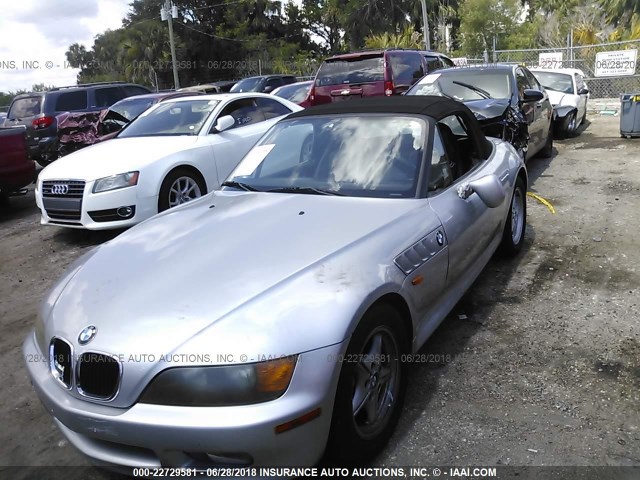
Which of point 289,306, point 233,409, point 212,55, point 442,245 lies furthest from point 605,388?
point 212,55

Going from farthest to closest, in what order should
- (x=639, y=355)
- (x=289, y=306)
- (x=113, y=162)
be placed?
1. (x=113, y=162)
2. (x=639, y=355)
3. (x=289, y=306)

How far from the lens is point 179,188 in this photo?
6.53 m

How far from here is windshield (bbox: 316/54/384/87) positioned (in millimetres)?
10102

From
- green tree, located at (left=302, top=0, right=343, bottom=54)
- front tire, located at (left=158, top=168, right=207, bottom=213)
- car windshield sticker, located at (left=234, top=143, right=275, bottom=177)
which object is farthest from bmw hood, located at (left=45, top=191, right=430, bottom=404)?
green tree, located at (left=302, top=0, right=343, bottom=54)

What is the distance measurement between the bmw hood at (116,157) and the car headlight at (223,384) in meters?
4.39

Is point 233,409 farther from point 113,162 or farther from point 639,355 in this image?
point 113,162

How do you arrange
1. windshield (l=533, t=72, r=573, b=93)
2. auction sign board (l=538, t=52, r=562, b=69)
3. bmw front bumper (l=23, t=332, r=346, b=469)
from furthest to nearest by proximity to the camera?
auction sign board (l=538, t=52, r=562, b=69)
windshield (l=533, t=72, r=573, b=93)
bmw front bumper (l=23, t=332, r=346, b=469)

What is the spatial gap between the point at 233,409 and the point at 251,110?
6177 mm

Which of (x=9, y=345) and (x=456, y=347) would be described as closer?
(x=456, y=347)

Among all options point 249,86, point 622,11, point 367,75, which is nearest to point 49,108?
point 249,86

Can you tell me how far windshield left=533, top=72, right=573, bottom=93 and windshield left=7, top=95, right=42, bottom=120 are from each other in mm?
11154

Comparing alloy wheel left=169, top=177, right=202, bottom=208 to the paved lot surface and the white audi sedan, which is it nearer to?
the white audi sedan

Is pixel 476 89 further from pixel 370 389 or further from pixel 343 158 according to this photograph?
pixel 370 389

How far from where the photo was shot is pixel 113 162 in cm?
629
